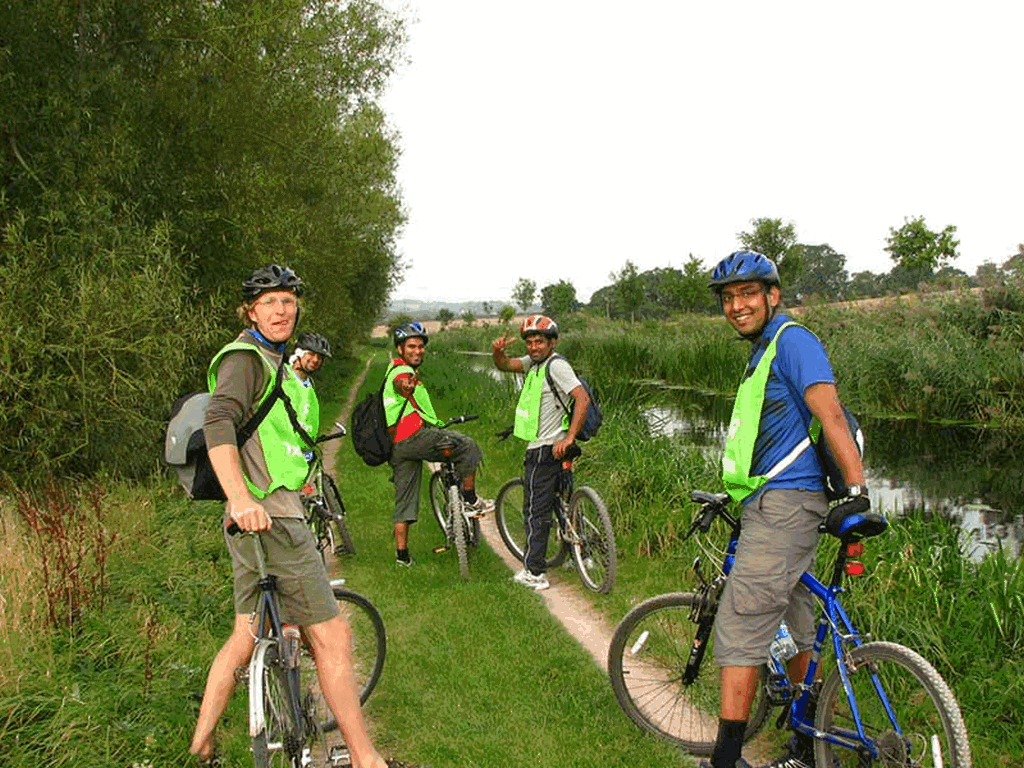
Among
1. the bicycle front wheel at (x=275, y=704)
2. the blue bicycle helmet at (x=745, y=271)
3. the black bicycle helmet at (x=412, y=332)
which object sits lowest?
the bicycle front wheel at (x=275, y=704)

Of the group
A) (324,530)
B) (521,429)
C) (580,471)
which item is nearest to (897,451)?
(580,471)

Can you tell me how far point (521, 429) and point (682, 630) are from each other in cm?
263

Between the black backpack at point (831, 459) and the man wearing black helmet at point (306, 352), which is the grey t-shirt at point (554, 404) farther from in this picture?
the black backpack at point (831, 459)

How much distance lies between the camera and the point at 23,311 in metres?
6.03

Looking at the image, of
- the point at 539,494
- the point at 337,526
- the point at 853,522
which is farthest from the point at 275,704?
the point at 337,526

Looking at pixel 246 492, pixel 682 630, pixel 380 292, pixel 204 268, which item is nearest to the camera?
pixel 246 492

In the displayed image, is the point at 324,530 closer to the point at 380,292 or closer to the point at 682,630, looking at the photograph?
the point at 682,630

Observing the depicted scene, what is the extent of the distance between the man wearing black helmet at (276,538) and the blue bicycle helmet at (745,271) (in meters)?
1.84

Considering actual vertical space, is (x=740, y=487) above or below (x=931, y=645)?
above

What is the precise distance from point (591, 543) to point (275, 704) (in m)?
3.57

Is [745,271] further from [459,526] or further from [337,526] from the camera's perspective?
[337,526]

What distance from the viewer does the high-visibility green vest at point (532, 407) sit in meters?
6.05

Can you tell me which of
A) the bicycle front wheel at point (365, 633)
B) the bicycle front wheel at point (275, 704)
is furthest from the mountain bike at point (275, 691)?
the bicycle front wheel at point (365, 633)

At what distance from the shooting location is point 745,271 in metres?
3.17
